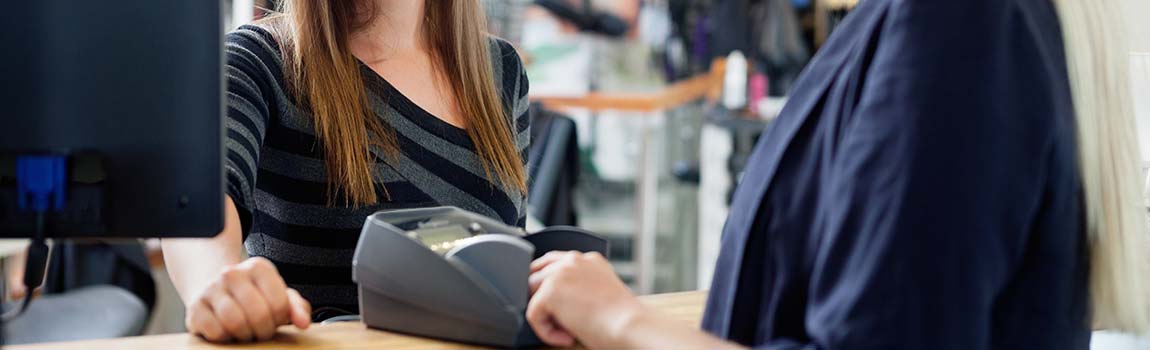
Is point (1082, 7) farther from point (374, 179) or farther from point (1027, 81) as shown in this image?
point (374, 179)

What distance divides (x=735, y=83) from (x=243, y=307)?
4317 mm

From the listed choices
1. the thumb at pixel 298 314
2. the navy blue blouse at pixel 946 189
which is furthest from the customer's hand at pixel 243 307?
the navy blue blouse at pixel 946 189

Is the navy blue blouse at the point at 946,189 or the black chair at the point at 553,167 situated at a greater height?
the navy blue blouse at the point at 946,189

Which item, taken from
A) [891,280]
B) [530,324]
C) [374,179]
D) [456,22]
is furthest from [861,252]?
[456,22]

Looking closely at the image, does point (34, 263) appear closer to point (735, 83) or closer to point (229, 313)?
point (229, 313)

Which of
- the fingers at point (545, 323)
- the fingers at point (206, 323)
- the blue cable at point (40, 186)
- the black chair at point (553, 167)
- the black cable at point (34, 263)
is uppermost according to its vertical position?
the blue cable at point (40, 186)

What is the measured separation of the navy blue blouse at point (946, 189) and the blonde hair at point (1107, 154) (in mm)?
18

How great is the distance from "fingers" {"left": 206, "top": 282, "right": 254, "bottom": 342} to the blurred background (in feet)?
9.51

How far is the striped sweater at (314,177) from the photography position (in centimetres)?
163

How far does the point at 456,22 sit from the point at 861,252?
1.15 metres

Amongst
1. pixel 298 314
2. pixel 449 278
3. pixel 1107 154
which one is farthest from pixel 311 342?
pixel 1107 154

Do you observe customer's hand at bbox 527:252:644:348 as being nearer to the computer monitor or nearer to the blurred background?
the computer monitor

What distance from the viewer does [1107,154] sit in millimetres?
968

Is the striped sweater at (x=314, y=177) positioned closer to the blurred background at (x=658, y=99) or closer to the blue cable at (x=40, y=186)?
the blue cable at (x=40, y=186)
